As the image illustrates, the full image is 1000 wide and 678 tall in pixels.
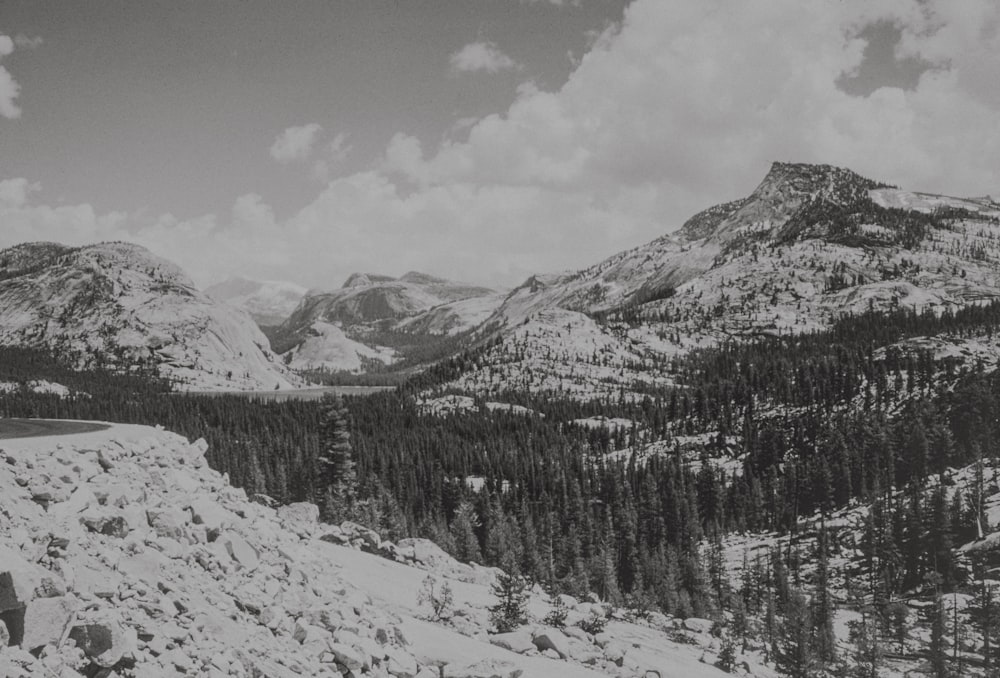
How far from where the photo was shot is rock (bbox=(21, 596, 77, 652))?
37.8ft

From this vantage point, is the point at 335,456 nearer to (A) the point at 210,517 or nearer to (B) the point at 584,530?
(B) the point at 584,530

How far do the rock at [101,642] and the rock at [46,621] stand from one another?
387mm

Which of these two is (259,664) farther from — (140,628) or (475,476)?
(475,476)

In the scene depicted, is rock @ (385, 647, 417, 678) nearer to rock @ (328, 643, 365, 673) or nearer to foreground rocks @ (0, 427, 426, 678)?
foreground rocks @ (0, 427, 426, 678)

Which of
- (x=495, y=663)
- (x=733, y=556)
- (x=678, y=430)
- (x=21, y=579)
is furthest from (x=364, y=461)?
(x=21, y=579)

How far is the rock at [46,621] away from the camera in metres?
11.5

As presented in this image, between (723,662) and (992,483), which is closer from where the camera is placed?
(723,662)

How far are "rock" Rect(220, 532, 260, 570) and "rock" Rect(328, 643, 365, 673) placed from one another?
14.7 ft

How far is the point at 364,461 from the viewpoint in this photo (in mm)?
139125

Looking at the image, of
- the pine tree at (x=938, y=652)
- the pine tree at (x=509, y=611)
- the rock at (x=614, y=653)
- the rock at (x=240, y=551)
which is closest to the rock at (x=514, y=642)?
the pine tree at (x=509, y=611)

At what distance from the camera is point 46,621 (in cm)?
1177

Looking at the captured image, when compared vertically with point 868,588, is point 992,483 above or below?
above

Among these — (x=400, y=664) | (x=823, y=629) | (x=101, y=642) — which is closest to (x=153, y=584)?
(x=101, y=642)

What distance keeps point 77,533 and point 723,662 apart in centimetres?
3889
